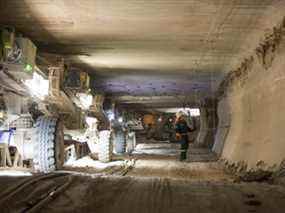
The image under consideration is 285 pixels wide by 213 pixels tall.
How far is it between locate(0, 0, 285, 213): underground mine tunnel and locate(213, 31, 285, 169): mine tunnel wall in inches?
1.2

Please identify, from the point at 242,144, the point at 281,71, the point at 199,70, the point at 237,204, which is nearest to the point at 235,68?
the point at 199,70

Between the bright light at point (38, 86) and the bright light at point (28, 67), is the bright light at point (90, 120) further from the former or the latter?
the bright light at point (28, 67)

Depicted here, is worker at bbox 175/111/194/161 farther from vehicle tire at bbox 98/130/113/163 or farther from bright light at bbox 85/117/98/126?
bright light at bbox 85/117/98/126

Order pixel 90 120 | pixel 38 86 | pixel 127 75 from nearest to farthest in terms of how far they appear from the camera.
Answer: pixel 38 86 → pixel 90 120 → pixel 127 75

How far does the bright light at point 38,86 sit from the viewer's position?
23.1ft

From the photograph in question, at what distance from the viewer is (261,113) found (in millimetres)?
7543

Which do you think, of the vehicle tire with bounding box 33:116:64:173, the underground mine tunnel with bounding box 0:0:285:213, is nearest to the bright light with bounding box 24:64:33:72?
the underground mine tunnel with bounding box 0:0:285:213

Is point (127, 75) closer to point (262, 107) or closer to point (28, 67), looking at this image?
point (262, 107)

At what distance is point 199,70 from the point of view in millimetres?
10961

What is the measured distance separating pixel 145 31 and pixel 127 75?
483 cm

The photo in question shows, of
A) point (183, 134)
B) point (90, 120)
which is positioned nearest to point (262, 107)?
point (183, 134)

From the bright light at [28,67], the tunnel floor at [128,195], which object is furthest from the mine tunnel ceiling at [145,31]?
the tunnel floor at [128,195]

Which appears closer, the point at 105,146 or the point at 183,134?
the point at 105,146

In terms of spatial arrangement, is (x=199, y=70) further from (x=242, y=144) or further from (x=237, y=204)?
(x=237, y=204)
